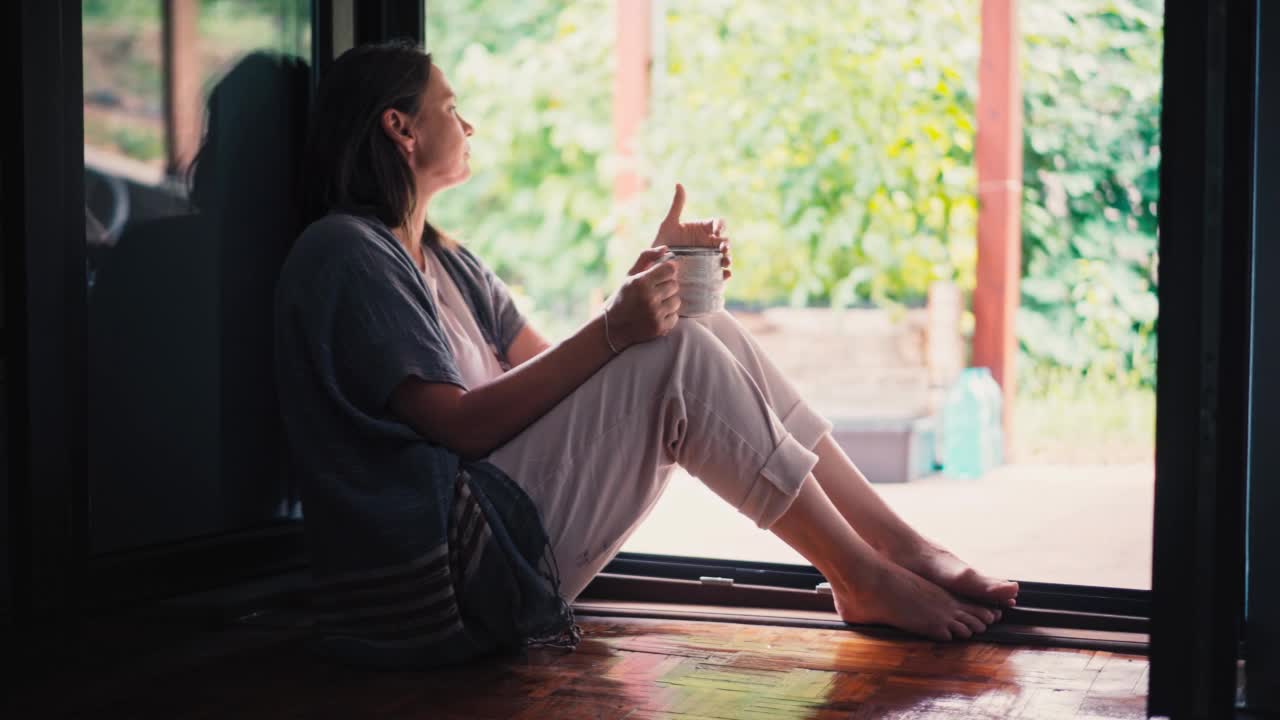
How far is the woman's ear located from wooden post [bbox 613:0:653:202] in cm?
268

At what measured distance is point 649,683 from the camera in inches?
54.9

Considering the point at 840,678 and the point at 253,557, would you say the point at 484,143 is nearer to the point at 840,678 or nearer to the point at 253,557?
the point at 253,557

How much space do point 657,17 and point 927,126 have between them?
3.91 feet

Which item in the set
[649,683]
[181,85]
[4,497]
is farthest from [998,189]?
[4,497]

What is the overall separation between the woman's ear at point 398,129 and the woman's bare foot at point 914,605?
2.81 feet

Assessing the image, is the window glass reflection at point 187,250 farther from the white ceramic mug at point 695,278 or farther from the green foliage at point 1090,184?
the green foliage at point 1090,184

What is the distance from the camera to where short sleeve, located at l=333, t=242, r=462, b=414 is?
1438mm

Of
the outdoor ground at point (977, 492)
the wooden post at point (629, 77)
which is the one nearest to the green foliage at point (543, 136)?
the wooden post at point (629, 77)

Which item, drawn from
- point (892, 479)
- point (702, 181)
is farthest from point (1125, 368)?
point (702, 181)

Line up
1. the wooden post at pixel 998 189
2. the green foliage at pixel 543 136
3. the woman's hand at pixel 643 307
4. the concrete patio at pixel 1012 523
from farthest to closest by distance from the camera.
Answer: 1. the green foliage at pixel 543 136
2. the wooden post at pixel 998 189
3. the concrete patio at pixel 1012 523
4. the woman's hand at pixel 643 307

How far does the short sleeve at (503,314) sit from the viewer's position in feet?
5.89

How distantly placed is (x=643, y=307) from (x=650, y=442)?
178mm

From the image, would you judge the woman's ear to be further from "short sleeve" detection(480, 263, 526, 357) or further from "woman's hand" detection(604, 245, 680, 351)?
"woman's hand" detection(604, 245, 680, 351)

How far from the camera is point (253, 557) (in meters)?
1.93
